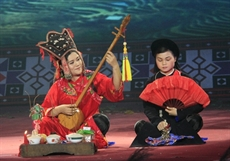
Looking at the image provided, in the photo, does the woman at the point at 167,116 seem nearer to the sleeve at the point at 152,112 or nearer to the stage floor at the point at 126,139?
the sleeve at the point at 152,112

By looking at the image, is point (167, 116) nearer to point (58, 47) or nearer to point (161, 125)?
point (161, 125)

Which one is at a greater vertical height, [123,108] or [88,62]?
[88,62]

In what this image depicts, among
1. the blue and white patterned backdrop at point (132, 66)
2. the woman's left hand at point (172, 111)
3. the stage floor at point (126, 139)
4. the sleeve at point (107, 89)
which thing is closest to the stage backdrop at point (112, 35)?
the blue and white patterned backdrop at point (132, 66)

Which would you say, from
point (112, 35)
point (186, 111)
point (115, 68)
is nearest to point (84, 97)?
point (115, 68)

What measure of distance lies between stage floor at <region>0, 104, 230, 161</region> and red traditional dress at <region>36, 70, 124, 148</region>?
0.96ft

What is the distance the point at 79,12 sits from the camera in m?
8.77

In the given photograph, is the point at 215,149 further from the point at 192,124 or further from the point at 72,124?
the point at 72,124

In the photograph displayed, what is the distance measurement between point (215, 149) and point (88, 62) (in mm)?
5178

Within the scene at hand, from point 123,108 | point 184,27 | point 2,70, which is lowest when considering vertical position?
point 123,108

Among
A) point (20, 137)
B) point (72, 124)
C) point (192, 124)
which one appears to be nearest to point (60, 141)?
point (72, 124)

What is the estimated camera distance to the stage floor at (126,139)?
3.29 metres

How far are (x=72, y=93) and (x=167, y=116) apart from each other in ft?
2.61

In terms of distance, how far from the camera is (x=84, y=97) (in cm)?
404

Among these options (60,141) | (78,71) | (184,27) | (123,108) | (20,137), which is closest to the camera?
(60,141)
